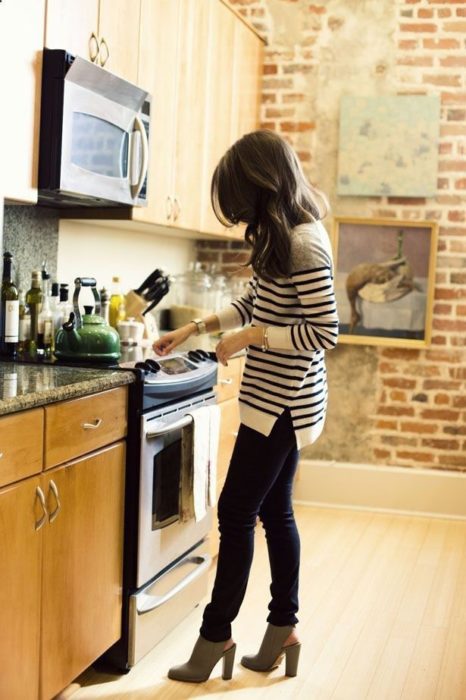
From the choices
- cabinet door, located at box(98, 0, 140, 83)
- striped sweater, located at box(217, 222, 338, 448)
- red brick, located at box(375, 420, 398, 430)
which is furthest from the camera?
red brick, located at box(375, 420, 398, 430)

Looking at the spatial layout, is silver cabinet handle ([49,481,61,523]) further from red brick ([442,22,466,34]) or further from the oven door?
red brick ([442,22,466,34])

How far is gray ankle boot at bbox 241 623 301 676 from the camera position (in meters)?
2.73

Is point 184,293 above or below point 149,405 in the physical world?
above

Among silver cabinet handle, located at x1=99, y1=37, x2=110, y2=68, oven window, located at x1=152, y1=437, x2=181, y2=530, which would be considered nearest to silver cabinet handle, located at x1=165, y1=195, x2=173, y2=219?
silver cabinet handle, located at x1=99, y1=37, x2=110, y2=68

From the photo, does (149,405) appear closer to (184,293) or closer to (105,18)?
(105,18)

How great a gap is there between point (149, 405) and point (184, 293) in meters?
1.90

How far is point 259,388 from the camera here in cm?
249

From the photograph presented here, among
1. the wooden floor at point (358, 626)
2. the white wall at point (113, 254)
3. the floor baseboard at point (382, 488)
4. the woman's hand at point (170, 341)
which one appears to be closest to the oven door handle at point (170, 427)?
the woman's hand at point (170, 341)

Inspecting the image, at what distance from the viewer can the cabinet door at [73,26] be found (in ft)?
8.58

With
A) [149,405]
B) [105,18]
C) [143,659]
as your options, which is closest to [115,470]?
[149,405]

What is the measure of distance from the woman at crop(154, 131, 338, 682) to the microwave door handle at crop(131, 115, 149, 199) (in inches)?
27.7

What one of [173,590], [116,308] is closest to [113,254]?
[116,308]

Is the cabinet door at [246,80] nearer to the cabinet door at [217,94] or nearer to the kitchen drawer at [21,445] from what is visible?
the cabinet door at [217,94]

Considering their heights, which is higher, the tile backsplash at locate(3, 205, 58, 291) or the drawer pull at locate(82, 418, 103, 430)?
the tile backsplash at locate(3, 205, 58, 291)
